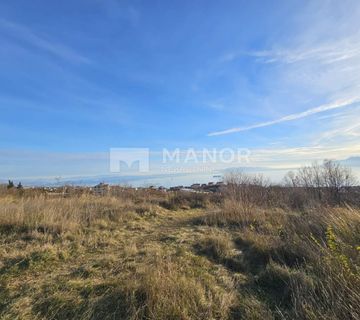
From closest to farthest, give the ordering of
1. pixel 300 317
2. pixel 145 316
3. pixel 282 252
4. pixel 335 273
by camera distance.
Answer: pixel 300 317
pixel 145 316
pixel 335 273
pixel 282 252

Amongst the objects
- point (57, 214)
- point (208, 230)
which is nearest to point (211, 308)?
point (208, 230)

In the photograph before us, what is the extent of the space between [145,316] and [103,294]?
0.77 metres

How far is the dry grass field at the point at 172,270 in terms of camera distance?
368 centimetres

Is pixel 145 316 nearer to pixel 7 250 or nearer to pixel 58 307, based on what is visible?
pixel 58 307

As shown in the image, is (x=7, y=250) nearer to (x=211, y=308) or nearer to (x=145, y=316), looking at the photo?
(x=145, y=316)

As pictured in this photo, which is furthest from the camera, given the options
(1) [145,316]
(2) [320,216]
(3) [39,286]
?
(2) [320,216]

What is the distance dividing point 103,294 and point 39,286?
1.00 meters

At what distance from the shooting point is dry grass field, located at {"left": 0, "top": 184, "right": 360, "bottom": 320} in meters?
3.68

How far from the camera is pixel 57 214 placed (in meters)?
8.83

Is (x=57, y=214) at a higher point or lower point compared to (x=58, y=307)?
higher

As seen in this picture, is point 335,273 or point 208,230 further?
point 208,230

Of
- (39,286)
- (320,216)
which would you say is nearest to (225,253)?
(320,216)

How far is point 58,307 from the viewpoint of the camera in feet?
12.6

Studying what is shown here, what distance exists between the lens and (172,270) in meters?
4.66
